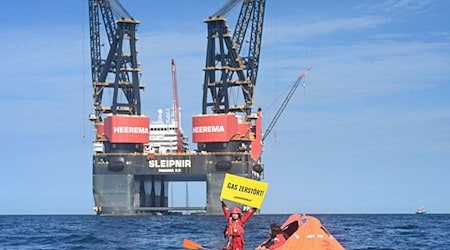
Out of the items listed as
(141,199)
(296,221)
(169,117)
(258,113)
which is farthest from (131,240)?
(169,117)

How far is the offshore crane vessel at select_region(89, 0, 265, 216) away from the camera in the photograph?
11900cm

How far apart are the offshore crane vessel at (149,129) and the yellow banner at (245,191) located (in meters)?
88.0

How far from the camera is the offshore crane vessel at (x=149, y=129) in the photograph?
119m

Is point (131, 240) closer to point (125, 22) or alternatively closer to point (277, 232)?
point (277, 232)

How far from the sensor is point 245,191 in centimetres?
2889

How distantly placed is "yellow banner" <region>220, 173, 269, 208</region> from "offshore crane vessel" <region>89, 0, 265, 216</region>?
88.0 m

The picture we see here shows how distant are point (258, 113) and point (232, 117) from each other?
18.0 metres

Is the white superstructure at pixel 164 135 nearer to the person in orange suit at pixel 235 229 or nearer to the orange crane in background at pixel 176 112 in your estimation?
the orange crane in background at pixel 176 112

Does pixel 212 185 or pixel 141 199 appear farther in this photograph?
pixel 141 199

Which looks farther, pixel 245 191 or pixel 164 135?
pixel 164 135

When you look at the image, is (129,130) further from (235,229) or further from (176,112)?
(235,229)

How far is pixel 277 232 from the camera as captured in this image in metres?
25.3

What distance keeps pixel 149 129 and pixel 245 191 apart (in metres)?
97.8

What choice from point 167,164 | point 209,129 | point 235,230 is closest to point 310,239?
point 235,230
